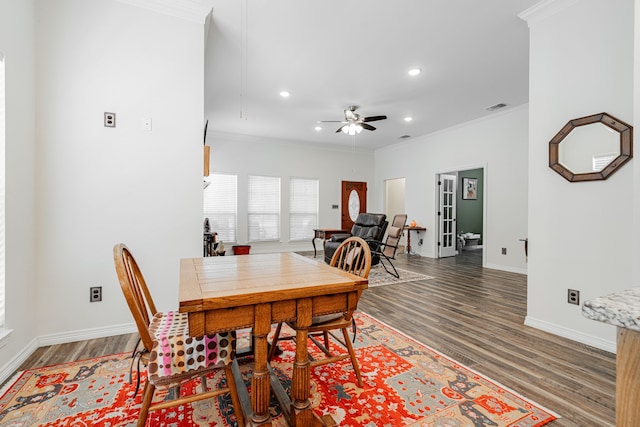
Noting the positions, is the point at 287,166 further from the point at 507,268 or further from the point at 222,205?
the point at 507,268

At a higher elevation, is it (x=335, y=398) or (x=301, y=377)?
(x=301, y=377)

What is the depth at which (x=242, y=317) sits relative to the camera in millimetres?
1251

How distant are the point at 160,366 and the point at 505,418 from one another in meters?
1.68

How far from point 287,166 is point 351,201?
207 cm

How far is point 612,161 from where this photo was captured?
7.43 feet

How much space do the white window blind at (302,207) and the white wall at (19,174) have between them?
219 inches

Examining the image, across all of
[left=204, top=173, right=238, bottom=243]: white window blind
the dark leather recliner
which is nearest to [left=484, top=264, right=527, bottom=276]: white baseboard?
the dark leather recliner

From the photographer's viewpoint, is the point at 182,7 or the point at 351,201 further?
the point at 351,201

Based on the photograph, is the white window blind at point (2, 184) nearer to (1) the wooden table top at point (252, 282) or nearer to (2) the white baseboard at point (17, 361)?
(2) the white baseboard at point (17, 361)

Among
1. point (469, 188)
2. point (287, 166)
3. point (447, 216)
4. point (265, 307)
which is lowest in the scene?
point (265, 307)

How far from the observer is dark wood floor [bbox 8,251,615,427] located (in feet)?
5.52

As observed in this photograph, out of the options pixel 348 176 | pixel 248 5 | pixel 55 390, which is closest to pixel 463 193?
pixel 348 176

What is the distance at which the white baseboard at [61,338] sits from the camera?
1913 millimetres

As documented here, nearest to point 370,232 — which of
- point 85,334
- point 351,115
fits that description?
point 351,115
